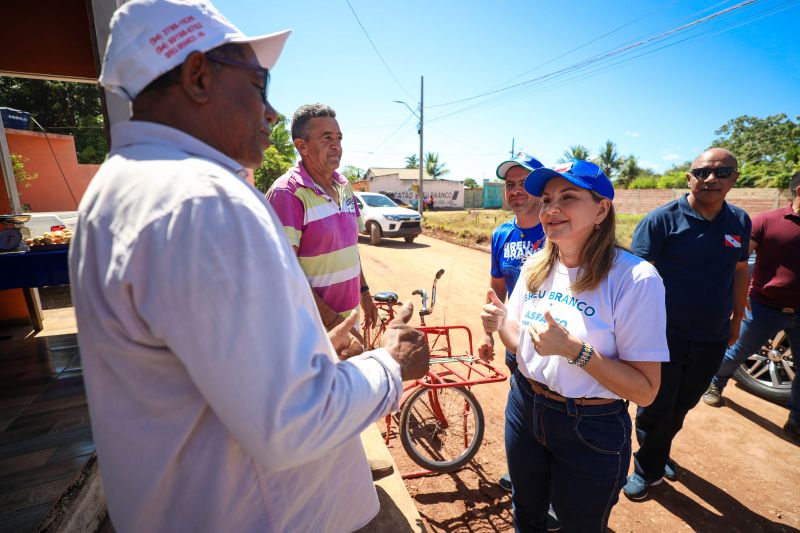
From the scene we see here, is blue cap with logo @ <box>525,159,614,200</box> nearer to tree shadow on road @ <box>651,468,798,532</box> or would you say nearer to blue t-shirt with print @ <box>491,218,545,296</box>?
blue t-shirt with print @ <box>491,218,545,296</box>

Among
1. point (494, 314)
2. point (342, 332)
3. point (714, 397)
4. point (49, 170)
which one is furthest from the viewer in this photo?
point (49, 170)

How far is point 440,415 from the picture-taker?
323cm

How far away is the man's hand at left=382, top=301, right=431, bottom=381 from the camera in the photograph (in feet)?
3.64

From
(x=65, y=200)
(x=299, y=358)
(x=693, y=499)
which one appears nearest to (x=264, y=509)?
(x=299, y=358)

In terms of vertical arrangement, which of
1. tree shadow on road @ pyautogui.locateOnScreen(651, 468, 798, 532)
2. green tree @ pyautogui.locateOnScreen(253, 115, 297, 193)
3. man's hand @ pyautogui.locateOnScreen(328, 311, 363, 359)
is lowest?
tree shadow on road @ pyautogui.locateOnScreen(651, 468, 798, 532)

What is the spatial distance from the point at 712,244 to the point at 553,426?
1896mm

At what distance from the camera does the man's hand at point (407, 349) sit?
1.11 m

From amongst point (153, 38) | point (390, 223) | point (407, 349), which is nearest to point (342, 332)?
point (407, 349)

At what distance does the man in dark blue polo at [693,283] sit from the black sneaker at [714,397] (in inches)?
61.3

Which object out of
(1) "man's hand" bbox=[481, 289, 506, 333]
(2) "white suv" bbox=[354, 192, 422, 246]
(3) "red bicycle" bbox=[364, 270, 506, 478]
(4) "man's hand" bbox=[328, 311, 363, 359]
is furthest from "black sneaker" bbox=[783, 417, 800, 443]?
(2) "white suv" bbox=[354, 192, 422, 246]

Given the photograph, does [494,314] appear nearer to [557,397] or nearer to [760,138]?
[557,397]

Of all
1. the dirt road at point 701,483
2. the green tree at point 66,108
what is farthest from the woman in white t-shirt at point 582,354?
the green tree at point 66,108

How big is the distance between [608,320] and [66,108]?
34149 millimetres

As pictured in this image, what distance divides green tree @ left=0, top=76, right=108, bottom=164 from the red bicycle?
1122 inches
